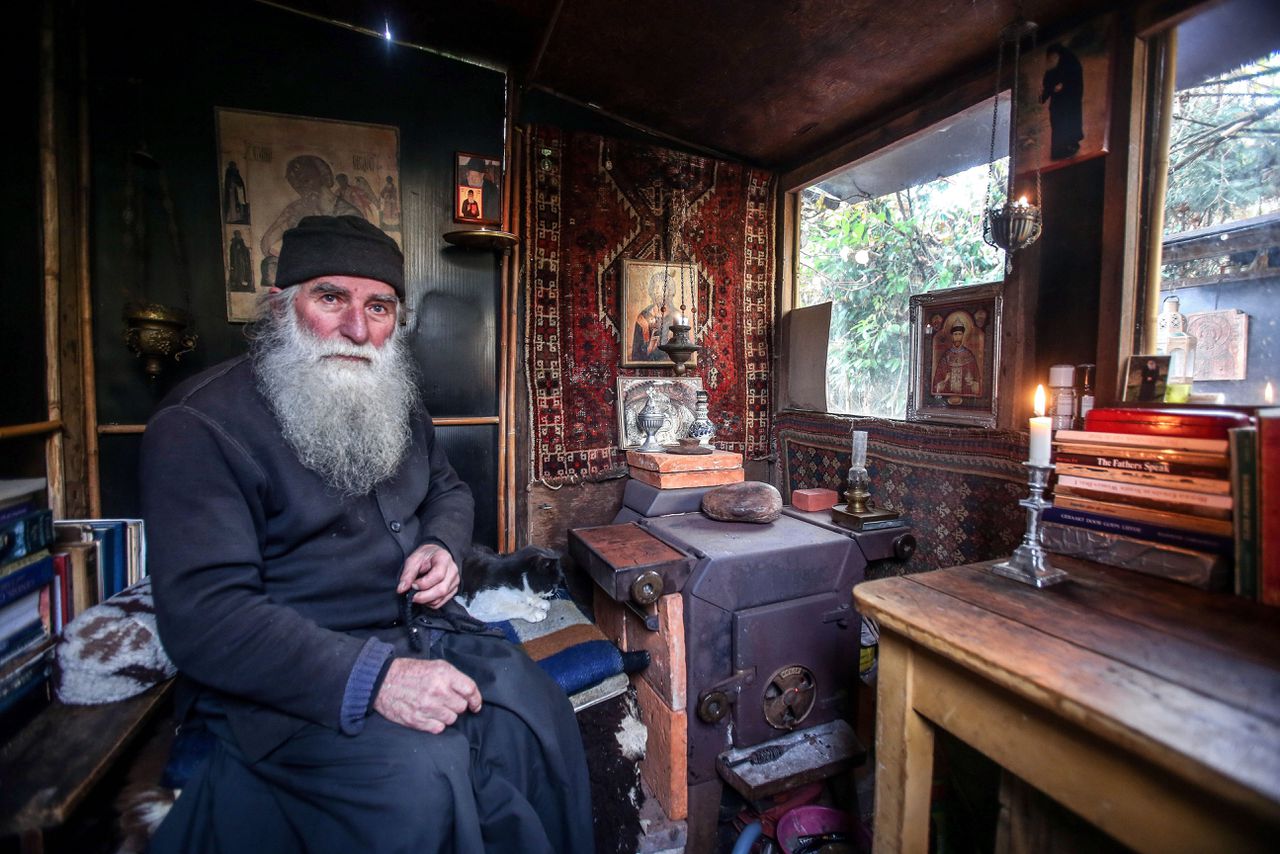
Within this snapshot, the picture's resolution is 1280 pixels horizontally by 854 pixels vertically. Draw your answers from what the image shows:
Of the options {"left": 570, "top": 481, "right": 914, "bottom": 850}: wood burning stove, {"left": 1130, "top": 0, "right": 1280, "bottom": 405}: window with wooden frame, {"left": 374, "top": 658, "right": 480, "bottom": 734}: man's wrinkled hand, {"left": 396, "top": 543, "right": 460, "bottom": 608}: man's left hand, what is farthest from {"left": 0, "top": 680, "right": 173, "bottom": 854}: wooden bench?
{"left": 1130, "top": 0, "right": 1280, "bottom": 405}: window with wooden frame

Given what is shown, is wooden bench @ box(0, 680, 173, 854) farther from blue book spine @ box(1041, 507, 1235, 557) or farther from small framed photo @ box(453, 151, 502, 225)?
blue book spine @ box(1041, 507, 1235, 557)

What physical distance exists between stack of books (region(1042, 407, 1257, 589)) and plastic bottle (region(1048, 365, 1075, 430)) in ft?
1.05

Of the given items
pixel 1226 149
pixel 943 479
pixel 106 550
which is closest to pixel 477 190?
pixel 106 550

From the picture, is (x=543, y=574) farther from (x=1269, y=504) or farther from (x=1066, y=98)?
(x=1066, y=98)

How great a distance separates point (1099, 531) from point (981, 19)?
183 centimetres

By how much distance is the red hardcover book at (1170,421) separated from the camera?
4.51 feet

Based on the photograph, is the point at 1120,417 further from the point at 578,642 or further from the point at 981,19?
the point at 578,642

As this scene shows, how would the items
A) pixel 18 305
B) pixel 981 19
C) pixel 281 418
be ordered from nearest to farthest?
pixel 281 418 → pixel 18 305 → pixel 981 19

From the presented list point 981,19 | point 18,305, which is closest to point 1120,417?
point 981,19

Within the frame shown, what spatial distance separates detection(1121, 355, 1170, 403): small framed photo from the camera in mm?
1739

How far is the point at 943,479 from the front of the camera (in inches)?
95.9

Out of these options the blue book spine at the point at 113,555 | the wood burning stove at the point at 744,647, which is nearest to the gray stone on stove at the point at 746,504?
the wood burning stove at the point at 744,647

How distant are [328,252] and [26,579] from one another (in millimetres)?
1132

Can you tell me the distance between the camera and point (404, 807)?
46.0 inches
